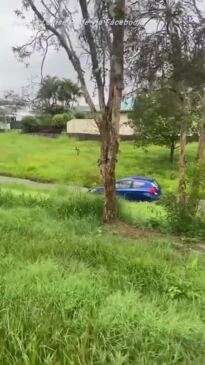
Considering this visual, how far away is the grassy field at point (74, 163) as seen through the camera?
92.0ft

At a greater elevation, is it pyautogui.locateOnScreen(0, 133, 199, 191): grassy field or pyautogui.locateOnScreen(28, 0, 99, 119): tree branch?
pyautogui.locateOnScreen(28, 0, 99, 119): tree branch

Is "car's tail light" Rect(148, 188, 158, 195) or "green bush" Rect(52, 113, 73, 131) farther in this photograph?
"green bush" Rect(52, 113, 73, 131)

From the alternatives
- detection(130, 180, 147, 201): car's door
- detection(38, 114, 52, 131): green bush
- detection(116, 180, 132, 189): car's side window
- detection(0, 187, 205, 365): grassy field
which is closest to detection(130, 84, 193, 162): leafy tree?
detection(0, 187, 205, 365): grassy field

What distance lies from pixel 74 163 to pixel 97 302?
1091 inches

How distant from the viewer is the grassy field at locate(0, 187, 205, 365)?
2816 mm

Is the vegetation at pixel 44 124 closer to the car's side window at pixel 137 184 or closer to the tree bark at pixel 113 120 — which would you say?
the car's side window at pixel 137 184

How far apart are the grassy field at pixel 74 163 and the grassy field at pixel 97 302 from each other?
1882cm

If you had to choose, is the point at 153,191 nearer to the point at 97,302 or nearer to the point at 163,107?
the point at 163,107

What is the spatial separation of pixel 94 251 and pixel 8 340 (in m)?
2.42

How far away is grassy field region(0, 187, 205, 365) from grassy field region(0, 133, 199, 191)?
1882 centimetres

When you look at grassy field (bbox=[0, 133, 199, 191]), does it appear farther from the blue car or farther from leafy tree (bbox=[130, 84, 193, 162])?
leafy tree (bbox=[130, 84, 193, 162])

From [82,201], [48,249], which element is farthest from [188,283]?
[82,201]

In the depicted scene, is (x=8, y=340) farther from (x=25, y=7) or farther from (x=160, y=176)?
(x=160, y=176)

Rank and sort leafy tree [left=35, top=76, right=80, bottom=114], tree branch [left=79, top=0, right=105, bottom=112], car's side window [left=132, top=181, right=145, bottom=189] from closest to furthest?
tree branch [left=79, top=0, right=105, bottom=112]
leafy tree [left=35, top=76, right=80, bottom=114]
car's side window [left=132, top=181, right=145, bottom=189]
